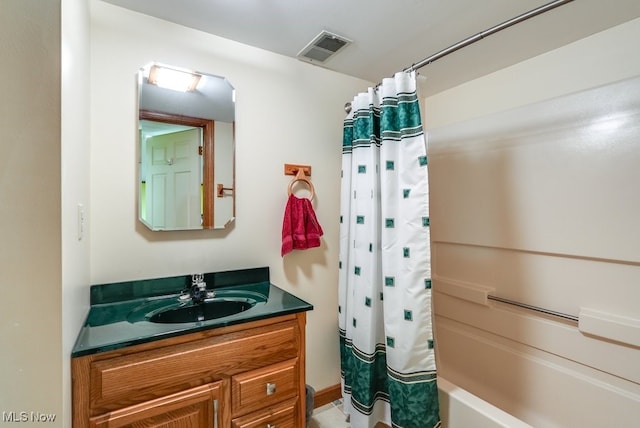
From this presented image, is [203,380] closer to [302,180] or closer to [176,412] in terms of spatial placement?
[176,412]

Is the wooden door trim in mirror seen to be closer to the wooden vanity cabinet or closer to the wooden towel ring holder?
the wooden towel ring holder

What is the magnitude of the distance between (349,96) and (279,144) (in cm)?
67

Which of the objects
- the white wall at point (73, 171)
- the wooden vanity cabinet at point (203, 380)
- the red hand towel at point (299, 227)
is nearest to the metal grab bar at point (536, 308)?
the red hand towel at point (299, 227)

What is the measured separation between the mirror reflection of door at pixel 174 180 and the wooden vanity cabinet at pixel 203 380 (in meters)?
0.63

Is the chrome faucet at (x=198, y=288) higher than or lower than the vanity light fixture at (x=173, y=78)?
lower

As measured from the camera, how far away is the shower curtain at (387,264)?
1287 millimetres

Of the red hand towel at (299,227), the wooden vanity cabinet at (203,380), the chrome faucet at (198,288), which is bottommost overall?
the wooden vanity cabinet at (203,380)

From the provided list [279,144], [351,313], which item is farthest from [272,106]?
[351,313]

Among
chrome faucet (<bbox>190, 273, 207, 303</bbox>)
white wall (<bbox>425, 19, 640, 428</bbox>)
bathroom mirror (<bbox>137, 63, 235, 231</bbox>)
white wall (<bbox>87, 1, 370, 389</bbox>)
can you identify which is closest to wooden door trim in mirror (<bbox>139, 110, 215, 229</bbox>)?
bathroom mirror (<bbox>137, 63, 235, 231</bbox>)

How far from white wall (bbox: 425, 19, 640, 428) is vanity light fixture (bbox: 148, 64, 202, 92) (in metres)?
1.73

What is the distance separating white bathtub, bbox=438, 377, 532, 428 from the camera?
3.71ft

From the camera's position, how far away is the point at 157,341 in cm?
94

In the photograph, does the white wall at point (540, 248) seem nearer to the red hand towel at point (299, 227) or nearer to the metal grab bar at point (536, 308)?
the metal grab bar at point (536, 308)

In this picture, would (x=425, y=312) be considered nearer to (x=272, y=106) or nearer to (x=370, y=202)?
(x=370, y=202)
